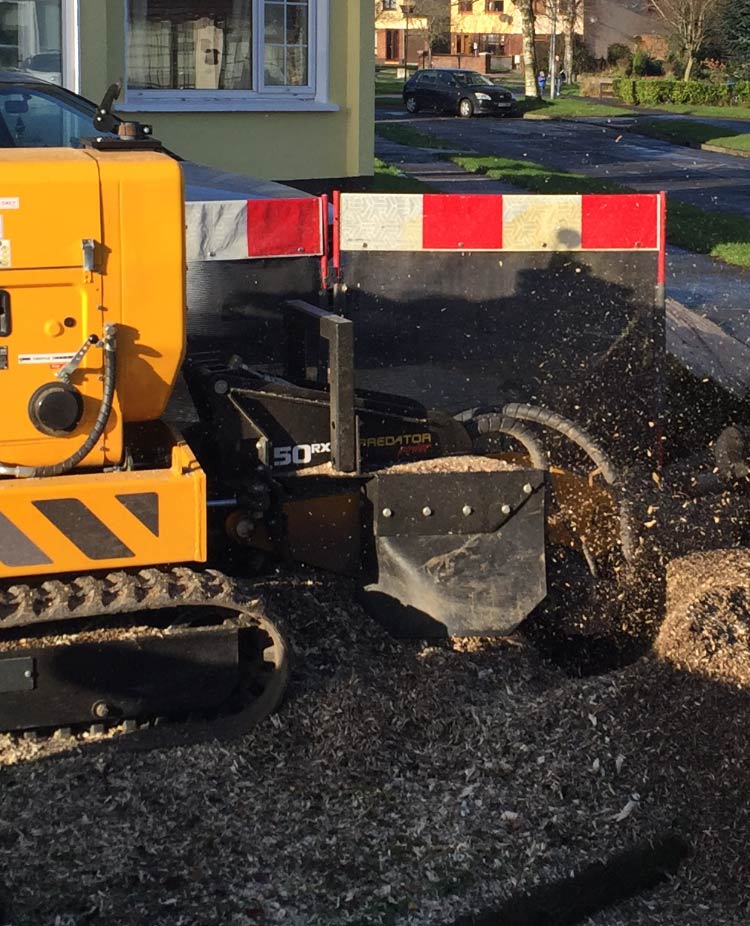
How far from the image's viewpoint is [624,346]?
780 cm

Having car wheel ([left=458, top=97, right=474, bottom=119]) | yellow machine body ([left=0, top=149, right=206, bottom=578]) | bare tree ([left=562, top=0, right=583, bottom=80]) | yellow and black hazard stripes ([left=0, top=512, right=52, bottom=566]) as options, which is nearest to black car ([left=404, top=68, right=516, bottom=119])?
car wheel ([left=458, top=97, right=474, bottom=119])

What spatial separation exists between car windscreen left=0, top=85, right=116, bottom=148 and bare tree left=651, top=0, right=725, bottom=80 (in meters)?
50.5

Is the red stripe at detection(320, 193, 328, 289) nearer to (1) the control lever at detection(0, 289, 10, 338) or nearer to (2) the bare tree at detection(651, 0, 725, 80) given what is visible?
(1) the control lever at detection(0, 289, 10, 338)

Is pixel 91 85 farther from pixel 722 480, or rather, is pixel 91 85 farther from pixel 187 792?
pixel 187 792

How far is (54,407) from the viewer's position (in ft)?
14.8

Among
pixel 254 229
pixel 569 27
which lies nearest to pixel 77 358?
pixel 254 229

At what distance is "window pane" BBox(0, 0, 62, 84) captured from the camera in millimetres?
14086

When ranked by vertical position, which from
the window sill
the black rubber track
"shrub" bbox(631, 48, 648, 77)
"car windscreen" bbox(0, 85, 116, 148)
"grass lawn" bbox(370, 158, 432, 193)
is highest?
"shrub" bbox(631, 48, 648, 77)

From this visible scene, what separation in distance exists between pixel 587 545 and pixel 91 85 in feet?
32.2

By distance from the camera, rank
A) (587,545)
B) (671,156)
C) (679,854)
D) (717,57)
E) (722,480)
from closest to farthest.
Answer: (679,854) → (587,545) → (722,480) → (671,156) → (717,57)

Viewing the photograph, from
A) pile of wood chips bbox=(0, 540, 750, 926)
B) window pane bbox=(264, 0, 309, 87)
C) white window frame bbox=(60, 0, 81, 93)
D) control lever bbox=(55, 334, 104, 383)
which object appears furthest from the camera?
window pane bbox=(264, 0, 309, 87)

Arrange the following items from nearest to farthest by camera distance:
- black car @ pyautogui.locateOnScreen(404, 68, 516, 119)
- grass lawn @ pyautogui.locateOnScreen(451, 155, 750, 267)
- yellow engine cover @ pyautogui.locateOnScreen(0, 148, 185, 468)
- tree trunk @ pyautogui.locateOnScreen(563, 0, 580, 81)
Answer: yellow engine cover @ pyautogui.locateOnScreen(0, 148, 185, 468) → grass lawn @ pyautogui.locateOnScreen(451, 155, 750, 267) → black car @ pyautogui.locateOnScreen(404, 68, 516, 119) → tree trunk @ pyautogui.locateOnScreen(563, 0, 580, 81)

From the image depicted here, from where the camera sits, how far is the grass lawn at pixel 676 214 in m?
16.0

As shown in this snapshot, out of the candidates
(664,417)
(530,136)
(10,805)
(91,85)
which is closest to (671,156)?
(530,136)
